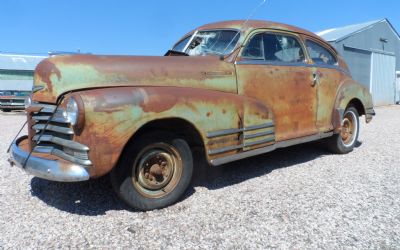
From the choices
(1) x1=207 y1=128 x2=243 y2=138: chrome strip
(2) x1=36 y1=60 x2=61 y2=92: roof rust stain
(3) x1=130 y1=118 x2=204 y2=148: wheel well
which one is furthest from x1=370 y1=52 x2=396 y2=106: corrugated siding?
(2) x1=36 y1=60 x2=61 y2=92: roof rust stain

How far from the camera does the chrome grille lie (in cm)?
328

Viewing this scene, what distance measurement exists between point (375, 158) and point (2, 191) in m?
5.52

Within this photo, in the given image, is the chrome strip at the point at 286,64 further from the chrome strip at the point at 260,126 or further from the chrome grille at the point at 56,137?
the chrome grille at the point at 56,137

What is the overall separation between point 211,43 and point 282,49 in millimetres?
1050

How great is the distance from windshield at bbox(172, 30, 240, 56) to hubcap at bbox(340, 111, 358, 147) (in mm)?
2893

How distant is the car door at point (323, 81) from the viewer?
5.62 m

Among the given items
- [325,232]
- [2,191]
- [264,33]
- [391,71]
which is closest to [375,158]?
[264,33]

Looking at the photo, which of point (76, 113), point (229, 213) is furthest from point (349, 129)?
point (76, 113)

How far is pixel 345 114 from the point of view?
6.45m

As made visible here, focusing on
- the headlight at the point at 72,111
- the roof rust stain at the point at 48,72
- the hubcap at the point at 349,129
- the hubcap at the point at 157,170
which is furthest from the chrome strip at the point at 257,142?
the hubcap at the point at 349,129

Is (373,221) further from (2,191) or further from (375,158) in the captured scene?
(2,191)

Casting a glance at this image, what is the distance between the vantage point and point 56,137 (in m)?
3.46

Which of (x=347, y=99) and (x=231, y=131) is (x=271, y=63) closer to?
(x=231, y=131)

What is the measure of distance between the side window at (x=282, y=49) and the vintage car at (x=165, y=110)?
0.07 feet
